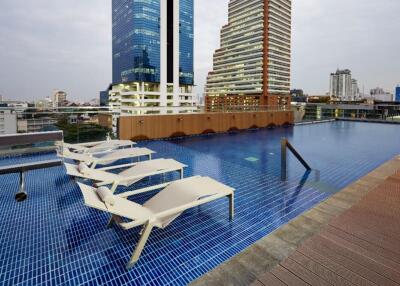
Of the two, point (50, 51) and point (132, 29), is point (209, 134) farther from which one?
point (132, 29)

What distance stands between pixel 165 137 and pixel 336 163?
6027 mm

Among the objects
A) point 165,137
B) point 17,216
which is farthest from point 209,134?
point 17,216

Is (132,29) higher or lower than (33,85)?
higher

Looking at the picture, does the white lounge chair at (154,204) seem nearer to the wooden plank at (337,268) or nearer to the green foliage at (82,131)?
the wooden plank at (337,268)

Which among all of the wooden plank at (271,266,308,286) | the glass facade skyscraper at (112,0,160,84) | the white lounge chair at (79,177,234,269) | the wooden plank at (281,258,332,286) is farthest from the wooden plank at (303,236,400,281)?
the glass facade skyscraper at (112,0,160,84)

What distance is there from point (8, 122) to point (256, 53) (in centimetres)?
11625

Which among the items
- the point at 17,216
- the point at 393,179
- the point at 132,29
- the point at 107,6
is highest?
the point at 107,6

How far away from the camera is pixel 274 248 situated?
7.75 ft

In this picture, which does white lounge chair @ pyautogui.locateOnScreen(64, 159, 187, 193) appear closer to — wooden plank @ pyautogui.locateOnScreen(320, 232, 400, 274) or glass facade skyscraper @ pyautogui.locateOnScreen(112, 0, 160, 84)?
wooden plank @ pyautogui.locateOnScreen(320, 232, 400, 274)

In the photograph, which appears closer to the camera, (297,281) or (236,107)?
(297,281)

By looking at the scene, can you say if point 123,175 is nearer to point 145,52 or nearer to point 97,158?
point 97,158

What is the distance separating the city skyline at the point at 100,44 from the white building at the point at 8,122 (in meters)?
55.0

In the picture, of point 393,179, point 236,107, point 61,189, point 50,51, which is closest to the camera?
point 393,179

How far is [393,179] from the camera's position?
3.71 m
